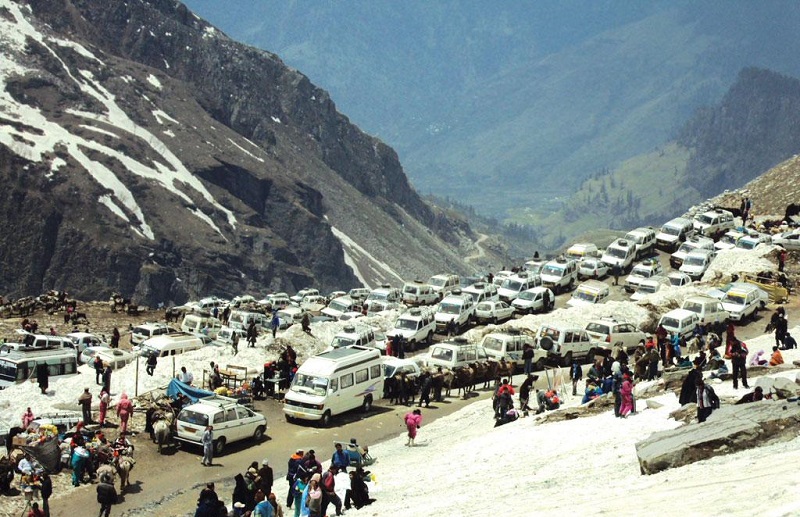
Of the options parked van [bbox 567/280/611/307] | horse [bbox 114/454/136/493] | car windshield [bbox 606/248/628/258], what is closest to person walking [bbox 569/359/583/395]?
horse [bbox 114/454/136/493]

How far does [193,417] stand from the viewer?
3225 centimetres

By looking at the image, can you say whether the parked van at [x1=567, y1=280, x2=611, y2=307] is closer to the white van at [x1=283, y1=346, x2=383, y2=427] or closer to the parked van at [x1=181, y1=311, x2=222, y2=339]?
the parked van at [x1=181, y1=311, x2=222, y2=339]

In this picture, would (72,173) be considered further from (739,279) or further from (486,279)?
(739,279)

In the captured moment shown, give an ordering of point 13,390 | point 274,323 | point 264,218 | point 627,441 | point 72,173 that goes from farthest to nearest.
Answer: point 264,218 → point 72,173 → point 274,323 → point 13,390 → point 627,441

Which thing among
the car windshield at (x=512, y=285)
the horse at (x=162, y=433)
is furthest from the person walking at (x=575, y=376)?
the car windshield at (x=512, y=285)

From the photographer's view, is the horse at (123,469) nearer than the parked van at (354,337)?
Yes

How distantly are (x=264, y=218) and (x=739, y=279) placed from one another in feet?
439

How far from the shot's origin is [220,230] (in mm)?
160625

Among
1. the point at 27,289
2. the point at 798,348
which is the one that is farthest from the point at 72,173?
the point at 798,348

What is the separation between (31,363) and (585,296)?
31570mm

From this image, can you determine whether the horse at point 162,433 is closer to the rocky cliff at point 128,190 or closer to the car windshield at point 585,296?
the car windshield at point 585,296

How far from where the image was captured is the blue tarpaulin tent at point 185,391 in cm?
3503

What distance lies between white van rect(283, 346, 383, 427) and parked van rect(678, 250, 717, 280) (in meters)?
33.5

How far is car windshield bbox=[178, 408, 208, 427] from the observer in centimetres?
3212
